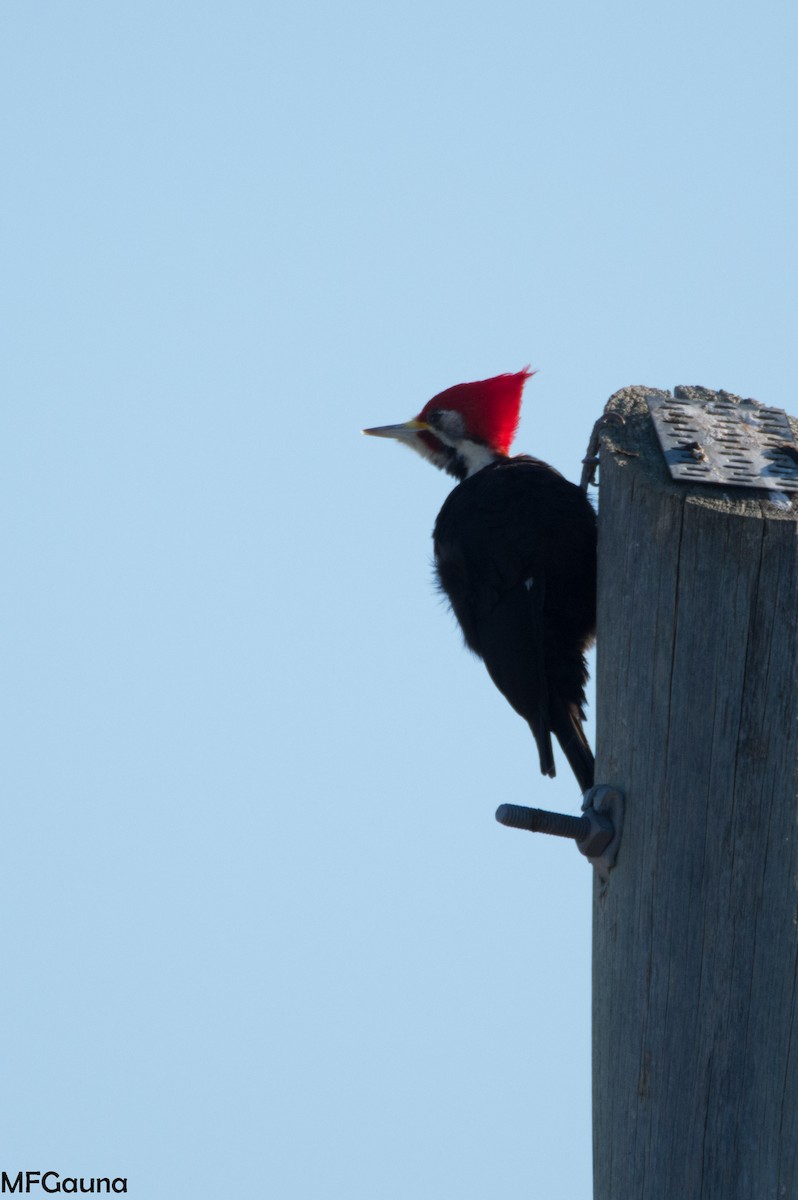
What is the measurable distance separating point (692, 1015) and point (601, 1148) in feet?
1.11

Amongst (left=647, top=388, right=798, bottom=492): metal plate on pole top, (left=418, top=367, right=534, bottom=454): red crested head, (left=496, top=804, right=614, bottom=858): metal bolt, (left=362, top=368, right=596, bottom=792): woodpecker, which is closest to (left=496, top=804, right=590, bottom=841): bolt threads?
(left=496, top=804, right=614, bottom=858): metal bolt

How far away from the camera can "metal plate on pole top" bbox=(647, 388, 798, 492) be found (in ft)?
7.86

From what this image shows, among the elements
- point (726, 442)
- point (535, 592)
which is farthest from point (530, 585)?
point (726, 442)

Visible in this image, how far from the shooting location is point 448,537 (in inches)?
137

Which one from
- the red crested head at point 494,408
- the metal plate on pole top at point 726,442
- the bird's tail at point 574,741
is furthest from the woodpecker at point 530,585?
→ the red crested head at point 494,408

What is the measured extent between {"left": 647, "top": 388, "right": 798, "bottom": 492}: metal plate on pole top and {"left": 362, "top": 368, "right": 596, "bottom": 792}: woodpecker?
0.44 metres

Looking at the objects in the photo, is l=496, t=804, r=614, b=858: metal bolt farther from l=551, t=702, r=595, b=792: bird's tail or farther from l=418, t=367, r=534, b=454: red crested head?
l=418, t=367, r=534, b=454: red crested head

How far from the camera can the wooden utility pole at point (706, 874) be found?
83.0 inches

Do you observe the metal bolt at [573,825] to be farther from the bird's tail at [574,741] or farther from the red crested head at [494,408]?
the red crested head at [494,408]

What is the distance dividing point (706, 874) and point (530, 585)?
3.81 ft

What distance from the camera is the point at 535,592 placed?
3193 millimetres

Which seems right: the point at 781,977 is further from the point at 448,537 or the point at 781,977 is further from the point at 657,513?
the point at 448,537

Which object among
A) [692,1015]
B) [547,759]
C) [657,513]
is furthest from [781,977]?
→ [547,759]

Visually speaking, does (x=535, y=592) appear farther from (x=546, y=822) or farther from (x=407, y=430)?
(x=407, y=430)
